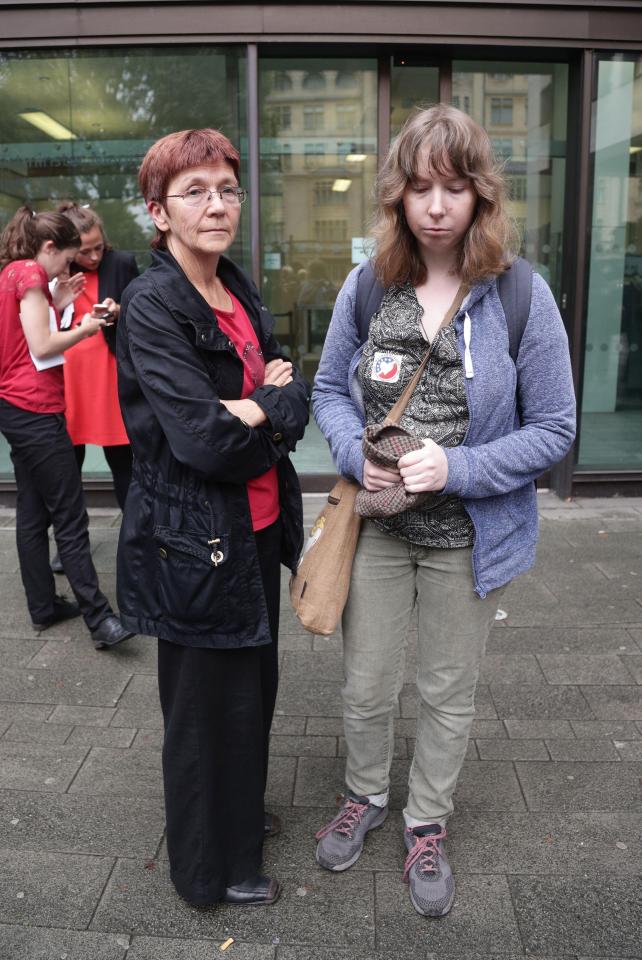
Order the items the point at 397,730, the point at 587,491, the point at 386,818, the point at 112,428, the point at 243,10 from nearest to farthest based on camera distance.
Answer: the point at 386,818
the point at 397,730
the point at 112,428
the point at 243,10
the point at 587,491

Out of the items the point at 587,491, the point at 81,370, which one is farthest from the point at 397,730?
the point at 587,491

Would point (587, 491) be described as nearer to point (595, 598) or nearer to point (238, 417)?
point (595, 598)

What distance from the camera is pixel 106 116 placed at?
6.46m

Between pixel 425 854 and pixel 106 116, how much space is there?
5647 millimetres

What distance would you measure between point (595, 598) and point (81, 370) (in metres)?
3.00

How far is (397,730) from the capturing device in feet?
11.3

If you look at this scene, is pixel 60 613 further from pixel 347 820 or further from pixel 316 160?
pixel 316 160

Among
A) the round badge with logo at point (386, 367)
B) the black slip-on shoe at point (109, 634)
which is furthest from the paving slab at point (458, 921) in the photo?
the black slip-on shoe at point (109, 634)

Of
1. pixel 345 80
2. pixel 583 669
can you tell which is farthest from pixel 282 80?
pixel 583 669

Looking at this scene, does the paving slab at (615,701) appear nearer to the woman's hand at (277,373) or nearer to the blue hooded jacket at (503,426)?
the blue hooded jacket at (503,426)

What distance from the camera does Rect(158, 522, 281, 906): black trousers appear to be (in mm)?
2398

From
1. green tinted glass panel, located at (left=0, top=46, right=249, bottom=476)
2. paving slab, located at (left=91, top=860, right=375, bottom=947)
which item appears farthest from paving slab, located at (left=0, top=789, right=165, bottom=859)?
green tinted glass panel, located at (left=0, top=46, right=249, bottom=476)

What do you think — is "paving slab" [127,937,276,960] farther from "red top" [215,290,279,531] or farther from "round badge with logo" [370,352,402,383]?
"round badge with logo" [370,352,402,383]

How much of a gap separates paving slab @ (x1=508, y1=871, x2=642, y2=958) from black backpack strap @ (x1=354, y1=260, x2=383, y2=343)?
5.40 feet
